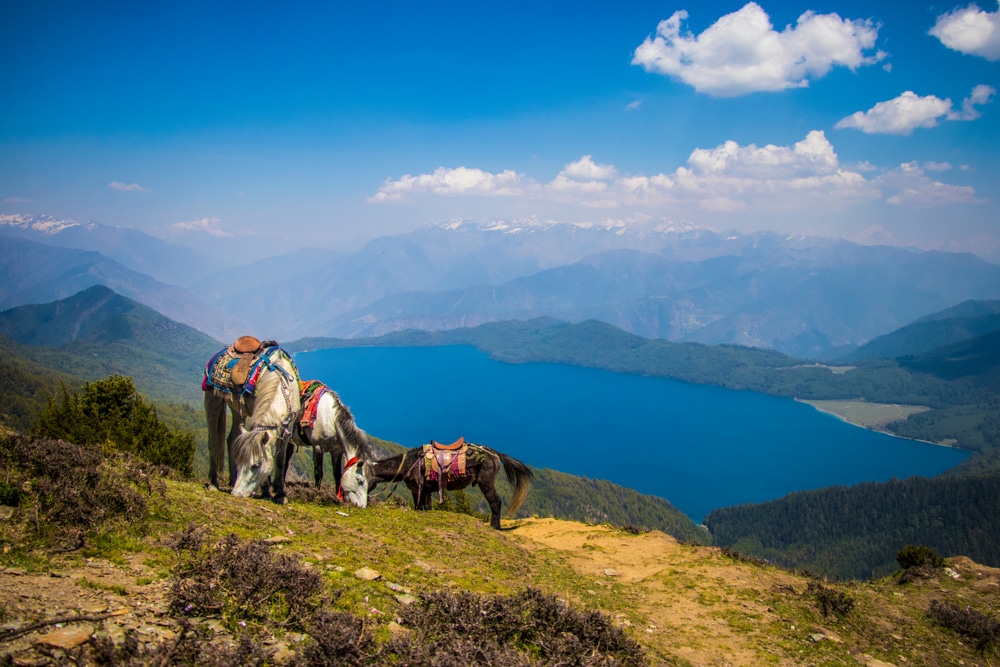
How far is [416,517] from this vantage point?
11.3m

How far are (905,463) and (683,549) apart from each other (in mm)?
197305

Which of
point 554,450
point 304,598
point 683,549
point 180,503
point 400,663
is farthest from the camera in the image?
point 554,450

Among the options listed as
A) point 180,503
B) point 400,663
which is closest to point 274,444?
point 180,503

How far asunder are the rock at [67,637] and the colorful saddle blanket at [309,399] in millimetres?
7592

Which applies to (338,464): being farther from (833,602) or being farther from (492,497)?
(833,602)

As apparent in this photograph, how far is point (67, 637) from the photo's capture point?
3842mm

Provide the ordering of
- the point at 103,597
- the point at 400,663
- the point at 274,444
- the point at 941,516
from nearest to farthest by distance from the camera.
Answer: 1. the point at 400,663
2. the point at 103,597
3. the point at 274,444
4. the point at 941,516

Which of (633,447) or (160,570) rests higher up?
(160,570)

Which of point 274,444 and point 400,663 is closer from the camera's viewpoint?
point 400,663

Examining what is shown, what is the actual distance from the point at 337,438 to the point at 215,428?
268 cm

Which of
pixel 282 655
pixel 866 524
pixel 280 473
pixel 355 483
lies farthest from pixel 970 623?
pixel 866 524

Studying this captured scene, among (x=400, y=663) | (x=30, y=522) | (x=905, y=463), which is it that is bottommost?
(x=905, y=463)

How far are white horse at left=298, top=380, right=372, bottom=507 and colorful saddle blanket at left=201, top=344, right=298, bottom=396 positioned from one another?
77cm

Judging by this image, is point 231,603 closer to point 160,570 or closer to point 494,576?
point 160,570
